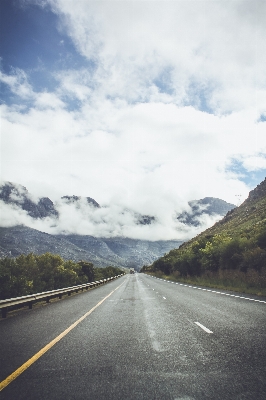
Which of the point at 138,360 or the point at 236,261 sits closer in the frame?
the point at 138,360

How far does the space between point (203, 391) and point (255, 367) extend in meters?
1.45

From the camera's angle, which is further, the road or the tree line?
the tree line

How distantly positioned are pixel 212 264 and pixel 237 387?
35402 mm

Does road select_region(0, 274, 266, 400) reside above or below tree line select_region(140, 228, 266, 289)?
below

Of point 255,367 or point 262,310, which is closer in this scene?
point 255,367

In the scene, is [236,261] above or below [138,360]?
above

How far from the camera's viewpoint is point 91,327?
922cm

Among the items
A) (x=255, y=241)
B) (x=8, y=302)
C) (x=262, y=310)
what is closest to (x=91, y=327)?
(x=8, y=302)

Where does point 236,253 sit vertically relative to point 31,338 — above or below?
above

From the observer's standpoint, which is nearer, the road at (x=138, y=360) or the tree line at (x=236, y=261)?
the road at (x=138, y=360)

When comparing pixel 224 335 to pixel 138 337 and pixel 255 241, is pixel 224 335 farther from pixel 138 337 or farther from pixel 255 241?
pixel 255 241

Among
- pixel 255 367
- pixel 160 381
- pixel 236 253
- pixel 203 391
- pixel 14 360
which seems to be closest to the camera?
pixel 203 391

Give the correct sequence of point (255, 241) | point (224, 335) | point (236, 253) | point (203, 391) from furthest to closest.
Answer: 1. point (236, 253)
2. point (255, 241)
3. point (224, 335)
4. point (203, 391)

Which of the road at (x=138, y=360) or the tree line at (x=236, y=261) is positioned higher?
the tree line at (x=236, y=261)
